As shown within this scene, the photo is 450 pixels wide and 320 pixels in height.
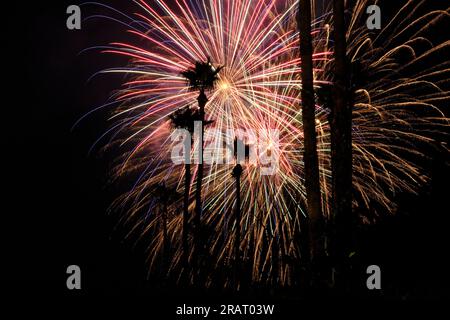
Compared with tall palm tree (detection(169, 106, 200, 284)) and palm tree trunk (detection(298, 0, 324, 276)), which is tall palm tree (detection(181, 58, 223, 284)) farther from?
palm tree trunk (detection(298, 0, 324, 276))

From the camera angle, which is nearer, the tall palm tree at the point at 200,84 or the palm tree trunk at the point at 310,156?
the palm tree trunk at the point at 310,156

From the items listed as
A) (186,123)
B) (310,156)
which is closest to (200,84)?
(186,123)

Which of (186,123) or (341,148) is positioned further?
(186,123)

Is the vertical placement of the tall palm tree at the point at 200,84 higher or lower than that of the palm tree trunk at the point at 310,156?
higher

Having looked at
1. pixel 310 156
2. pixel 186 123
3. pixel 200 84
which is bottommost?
pixel 310 156

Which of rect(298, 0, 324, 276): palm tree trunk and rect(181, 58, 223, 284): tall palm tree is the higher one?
rect(181, 58, 223, 284): tall palm tree

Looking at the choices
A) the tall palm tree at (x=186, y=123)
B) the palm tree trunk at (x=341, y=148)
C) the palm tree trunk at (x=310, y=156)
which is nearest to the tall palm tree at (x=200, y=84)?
the tall palm tree at (x=186, y=123)

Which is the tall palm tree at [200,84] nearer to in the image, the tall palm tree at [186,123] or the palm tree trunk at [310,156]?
the tall palm tree at [186,123]

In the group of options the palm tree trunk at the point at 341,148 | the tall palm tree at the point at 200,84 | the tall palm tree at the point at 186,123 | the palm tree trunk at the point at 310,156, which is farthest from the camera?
the tall palm tree at the point at 186,123

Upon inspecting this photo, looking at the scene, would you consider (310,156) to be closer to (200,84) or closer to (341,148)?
(341,148)

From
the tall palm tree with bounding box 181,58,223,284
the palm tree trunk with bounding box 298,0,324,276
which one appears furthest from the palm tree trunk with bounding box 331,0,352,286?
the tall palm tree with bounding box 181,58,223,284

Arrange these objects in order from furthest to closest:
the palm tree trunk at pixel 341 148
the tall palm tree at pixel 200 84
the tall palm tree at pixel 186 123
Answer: the tall palm tree at pixel 186 123
the tall palm tree at pixel 200 84
the palm tree trunk at pixel 341 148
